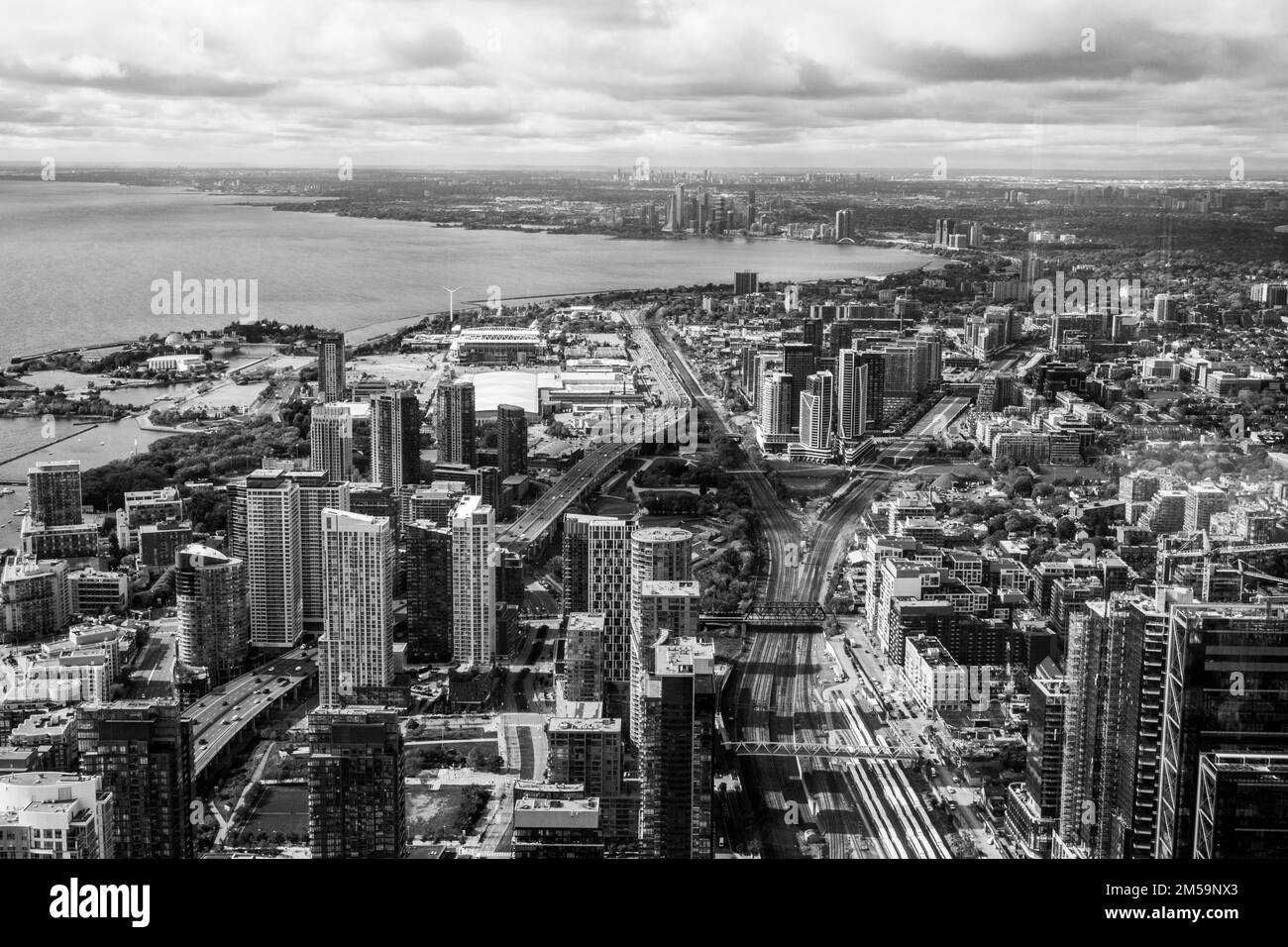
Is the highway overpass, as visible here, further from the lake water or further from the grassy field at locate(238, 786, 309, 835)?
the lake water

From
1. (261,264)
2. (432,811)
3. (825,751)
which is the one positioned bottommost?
(825,751)

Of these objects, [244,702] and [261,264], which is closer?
[244,702]

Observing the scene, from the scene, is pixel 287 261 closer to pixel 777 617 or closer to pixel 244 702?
pixel 244 702

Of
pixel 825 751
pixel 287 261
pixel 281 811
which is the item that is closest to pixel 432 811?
pixel 281 811

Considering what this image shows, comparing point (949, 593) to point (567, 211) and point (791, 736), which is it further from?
point (567, 211)

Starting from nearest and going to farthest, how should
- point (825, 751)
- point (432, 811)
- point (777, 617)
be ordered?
1. point (432, 811)
2. point (825, 751)
3. point (777, 617)

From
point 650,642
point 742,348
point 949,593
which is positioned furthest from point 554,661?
point 742,348

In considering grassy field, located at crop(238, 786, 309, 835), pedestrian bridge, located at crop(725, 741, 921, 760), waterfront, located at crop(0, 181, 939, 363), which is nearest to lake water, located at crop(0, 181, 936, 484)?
waterfront, located at crop(0, 181, 939, 363)

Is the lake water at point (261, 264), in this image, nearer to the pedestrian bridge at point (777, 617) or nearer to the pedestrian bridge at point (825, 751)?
the pedestrian bridge at point (777, 617)
